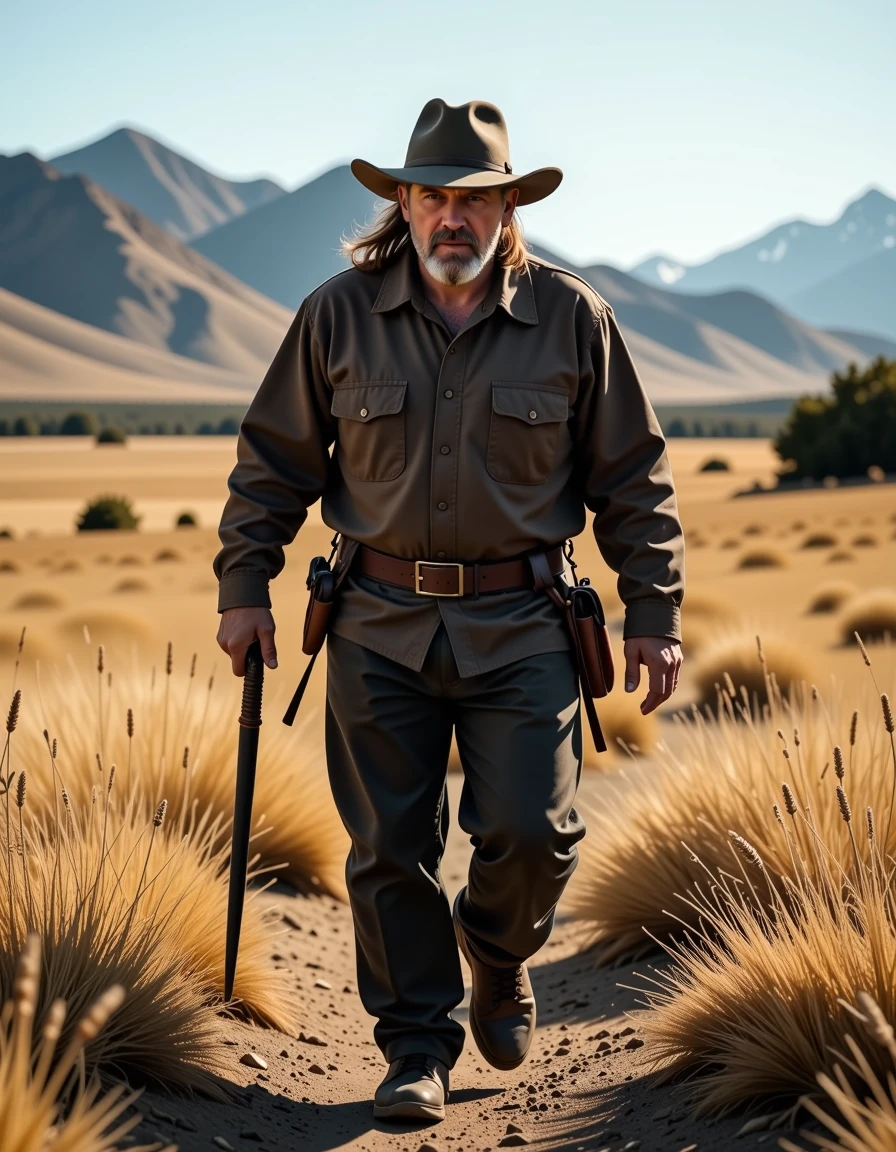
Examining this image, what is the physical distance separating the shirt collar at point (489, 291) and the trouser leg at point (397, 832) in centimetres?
81

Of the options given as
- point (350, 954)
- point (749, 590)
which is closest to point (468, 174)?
point (350, 954)

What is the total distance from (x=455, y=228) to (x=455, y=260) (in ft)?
0.25

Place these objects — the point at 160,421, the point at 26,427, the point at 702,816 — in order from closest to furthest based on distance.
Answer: the point at 702,816 → the point at 26,427 → the point at 160,421

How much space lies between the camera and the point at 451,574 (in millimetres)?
3600

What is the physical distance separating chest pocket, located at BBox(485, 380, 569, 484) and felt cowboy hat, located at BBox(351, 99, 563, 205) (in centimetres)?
50

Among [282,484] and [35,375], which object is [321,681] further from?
[35,375]

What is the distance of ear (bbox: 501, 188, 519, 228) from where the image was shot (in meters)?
3.80

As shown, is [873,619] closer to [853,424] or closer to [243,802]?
[243,802]

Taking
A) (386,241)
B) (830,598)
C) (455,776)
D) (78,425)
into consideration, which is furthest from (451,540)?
(78,425)

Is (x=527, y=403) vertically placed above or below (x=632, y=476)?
above

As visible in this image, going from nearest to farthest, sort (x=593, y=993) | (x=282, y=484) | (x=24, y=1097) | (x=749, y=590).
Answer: (x=24, y=1097) < (x=282, y=484) < (x=593, y=993) < (x=749, y=590)

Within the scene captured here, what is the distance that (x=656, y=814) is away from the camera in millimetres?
4906

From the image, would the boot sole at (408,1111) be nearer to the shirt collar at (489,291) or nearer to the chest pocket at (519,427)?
the chest pocket at (519,427)

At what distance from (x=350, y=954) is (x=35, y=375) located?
19435cm
